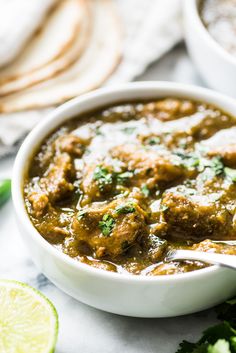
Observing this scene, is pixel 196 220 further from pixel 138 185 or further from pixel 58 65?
pixel 58 65

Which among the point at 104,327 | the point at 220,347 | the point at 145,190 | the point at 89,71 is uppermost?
the point at 145,190

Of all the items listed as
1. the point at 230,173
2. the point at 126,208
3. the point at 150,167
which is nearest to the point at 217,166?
the point at 230,173

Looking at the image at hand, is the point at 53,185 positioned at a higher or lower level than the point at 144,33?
higher

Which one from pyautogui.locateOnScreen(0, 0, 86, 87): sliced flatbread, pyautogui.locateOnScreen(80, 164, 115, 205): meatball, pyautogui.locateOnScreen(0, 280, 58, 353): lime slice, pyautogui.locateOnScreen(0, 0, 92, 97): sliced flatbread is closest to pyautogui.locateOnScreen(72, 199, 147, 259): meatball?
pyautogui.locateOnScreen(80, 164, 115, 205): meatball

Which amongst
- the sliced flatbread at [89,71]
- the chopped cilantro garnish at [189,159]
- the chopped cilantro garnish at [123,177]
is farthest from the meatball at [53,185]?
the sliced flatbread at [89,71]

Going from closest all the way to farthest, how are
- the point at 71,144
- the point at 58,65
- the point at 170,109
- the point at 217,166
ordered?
the point at 217,166
the point at 71,144
the point at 170,109
the point at 58,65

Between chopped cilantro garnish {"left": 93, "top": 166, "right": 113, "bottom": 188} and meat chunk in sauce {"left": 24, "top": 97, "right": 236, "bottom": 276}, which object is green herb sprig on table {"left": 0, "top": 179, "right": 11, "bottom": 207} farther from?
chopped cilantro garnish {"left": 93, "top": 166, "right": 113, "bottom": 188}

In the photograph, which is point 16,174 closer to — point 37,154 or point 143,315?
point 37,154
